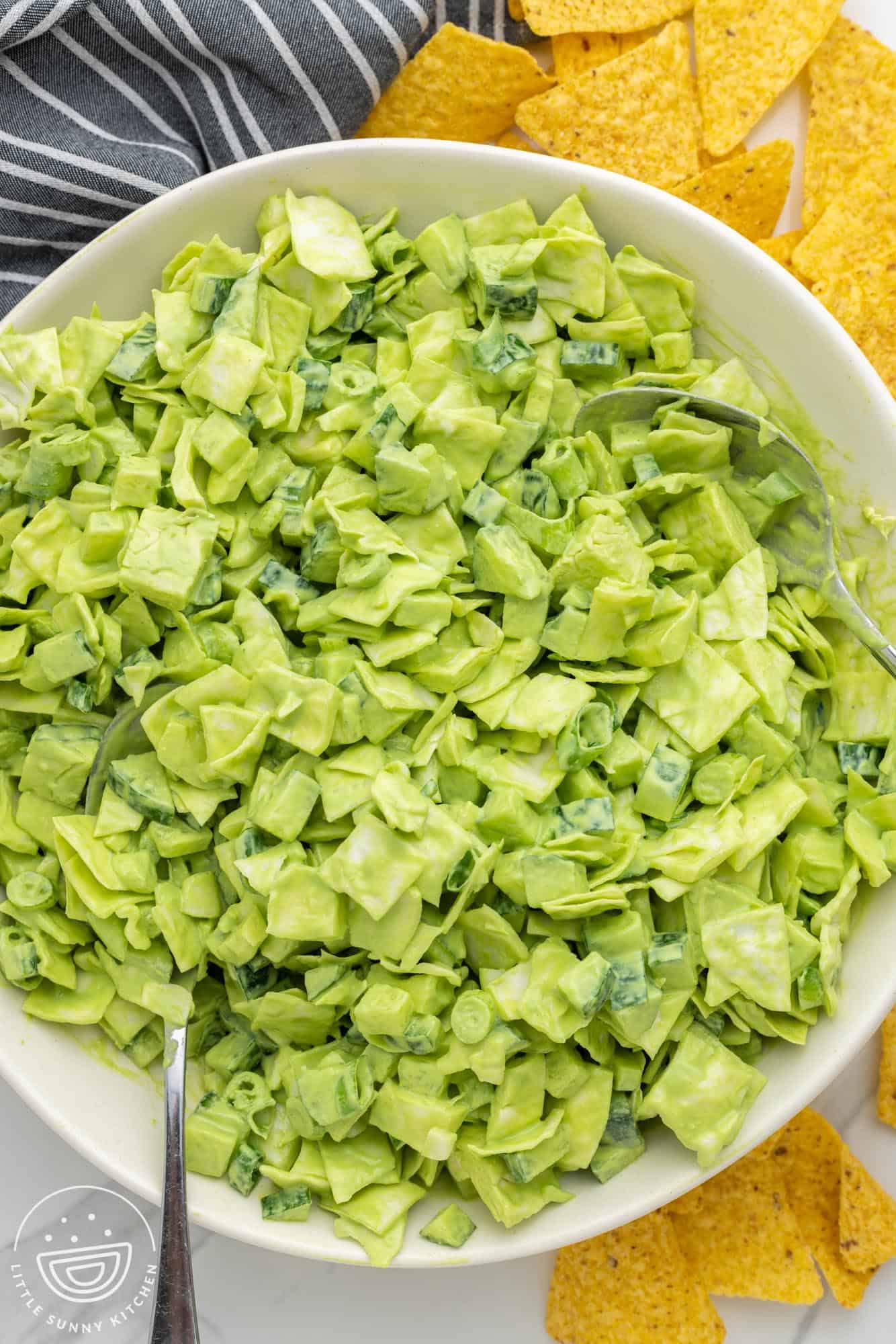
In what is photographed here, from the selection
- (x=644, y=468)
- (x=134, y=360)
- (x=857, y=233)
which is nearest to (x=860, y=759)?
(x=644, y=468)

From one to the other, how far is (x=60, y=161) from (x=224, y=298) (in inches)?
19.4

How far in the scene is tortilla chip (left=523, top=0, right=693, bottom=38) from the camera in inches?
80.7

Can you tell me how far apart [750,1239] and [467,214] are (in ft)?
6.07

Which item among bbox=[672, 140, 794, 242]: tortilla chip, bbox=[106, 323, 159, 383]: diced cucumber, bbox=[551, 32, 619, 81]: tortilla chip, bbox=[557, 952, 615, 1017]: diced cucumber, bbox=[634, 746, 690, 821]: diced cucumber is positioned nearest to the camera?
bbox=[557, 952, 615, 1017]: diced cucumber

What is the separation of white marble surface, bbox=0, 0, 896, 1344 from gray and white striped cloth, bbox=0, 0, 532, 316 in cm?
76

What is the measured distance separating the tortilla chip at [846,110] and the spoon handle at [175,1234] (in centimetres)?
181

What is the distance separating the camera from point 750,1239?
6.98 feet

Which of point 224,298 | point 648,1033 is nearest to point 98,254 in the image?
point 224,298

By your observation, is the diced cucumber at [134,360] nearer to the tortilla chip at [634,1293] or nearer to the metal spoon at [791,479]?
the metal spoon at [791,479]

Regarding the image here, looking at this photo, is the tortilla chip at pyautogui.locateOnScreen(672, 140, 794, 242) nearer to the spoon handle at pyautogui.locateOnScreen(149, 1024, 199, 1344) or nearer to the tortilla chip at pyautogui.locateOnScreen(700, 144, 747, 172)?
the tortilla chip at pyautogui.locateOnScreen(700, 144, 747, 172)

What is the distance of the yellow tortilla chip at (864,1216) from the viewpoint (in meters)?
2.09

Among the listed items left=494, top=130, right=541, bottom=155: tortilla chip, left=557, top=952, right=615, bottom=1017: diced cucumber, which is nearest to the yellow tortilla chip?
left=557, top=952, right=615, bottom=1017: diced cucumber

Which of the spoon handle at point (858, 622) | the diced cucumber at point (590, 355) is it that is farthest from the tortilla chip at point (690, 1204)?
the diced cucumber at point (590, 355)

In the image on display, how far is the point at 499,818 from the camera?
1.68 meters
